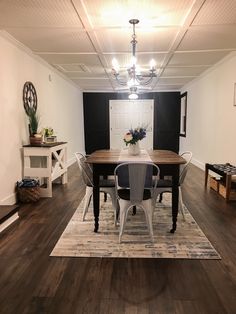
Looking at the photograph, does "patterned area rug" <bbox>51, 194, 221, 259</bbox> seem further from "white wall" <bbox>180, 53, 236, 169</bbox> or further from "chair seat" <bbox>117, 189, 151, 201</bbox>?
"white wall" <bbox>180, 53, 236, 169</bbox>

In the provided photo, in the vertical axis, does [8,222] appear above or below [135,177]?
below

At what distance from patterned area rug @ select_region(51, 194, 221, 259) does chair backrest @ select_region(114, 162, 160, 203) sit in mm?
457

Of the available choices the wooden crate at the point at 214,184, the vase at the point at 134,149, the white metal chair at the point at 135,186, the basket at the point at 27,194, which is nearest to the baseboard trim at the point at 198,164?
the wooden crate at the point at 214,184

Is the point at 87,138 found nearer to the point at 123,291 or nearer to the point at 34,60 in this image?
the point at 34,60

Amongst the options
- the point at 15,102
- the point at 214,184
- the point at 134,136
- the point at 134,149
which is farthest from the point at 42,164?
the point at 214,184

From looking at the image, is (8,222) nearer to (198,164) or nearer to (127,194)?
(127,194)

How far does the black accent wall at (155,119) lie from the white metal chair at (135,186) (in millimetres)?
6815

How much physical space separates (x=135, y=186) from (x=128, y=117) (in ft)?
23.4

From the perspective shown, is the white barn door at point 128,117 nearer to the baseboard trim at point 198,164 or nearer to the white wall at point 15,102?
the baseboard trim at point 198,164

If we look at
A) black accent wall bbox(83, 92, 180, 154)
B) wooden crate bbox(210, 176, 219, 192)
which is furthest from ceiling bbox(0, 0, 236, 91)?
black accent wall bbox(83, 92, 180, 154)

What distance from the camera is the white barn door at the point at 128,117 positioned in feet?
30.6

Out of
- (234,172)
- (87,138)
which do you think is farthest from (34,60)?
(87,138)

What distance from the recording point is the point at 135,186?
253cm

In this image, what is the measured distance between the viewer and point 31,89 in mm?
4359
